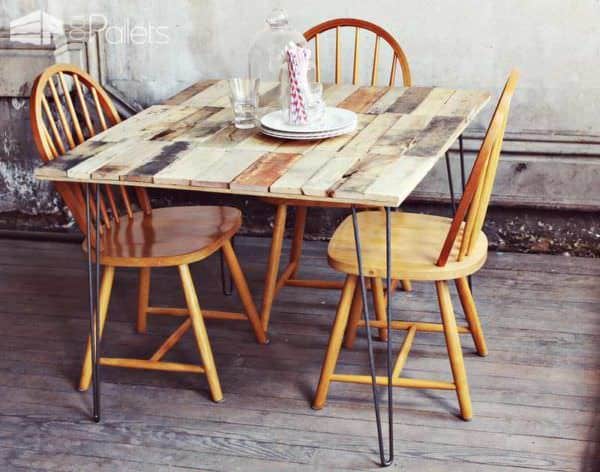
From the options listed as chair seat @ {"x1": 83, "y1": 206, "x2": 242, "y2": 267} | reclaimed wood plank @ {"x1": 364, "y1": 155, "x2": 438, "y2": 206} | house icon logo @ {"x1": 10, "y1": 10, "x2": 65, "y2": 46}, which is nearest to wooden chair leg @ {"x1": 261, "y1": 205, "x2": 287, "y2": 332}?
chair seat @ {"x1": 83, "y1": 206, "x2": 242, "y2": 267}

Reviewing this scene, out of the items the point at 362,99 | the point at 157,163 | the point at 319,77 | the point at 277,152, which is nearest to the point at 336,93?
the point at 362,99

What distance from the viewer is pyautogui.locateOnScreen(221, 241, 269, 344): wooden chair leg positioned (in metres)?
2.74

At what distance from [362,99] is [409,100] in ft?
0.47

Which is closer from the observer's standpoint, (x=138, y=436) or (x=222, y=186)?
(x=222, y=186)

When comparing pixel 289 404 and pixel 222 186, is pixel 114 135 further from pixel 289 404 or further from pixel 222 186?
pixel 289 404

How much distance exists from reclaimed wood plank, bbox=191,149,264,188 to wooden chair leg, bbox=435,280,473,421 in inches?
23.3

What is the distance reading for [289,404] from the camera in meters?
2.56

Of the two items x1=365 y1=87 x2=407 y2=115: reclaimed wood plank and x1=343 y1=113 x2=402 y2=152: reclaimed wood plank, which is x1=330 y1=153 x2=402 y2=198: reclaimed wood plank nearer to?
x1=343 y1=113 x2=402 y2=152: reclaimed wood plank

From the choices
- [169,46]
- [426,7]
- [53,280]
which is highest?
[426,7]

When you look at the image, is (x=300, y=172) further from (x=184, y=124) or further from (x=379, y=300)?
(x=379, y=300)

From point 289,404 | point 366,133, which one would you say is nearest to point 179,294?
point 289,404

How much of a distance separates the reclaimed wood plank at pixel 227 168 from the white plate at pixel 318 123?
0.42 feet

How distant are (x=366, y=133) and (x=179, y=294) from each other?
3.60 feet

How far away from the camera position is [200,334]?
8.36 feet
